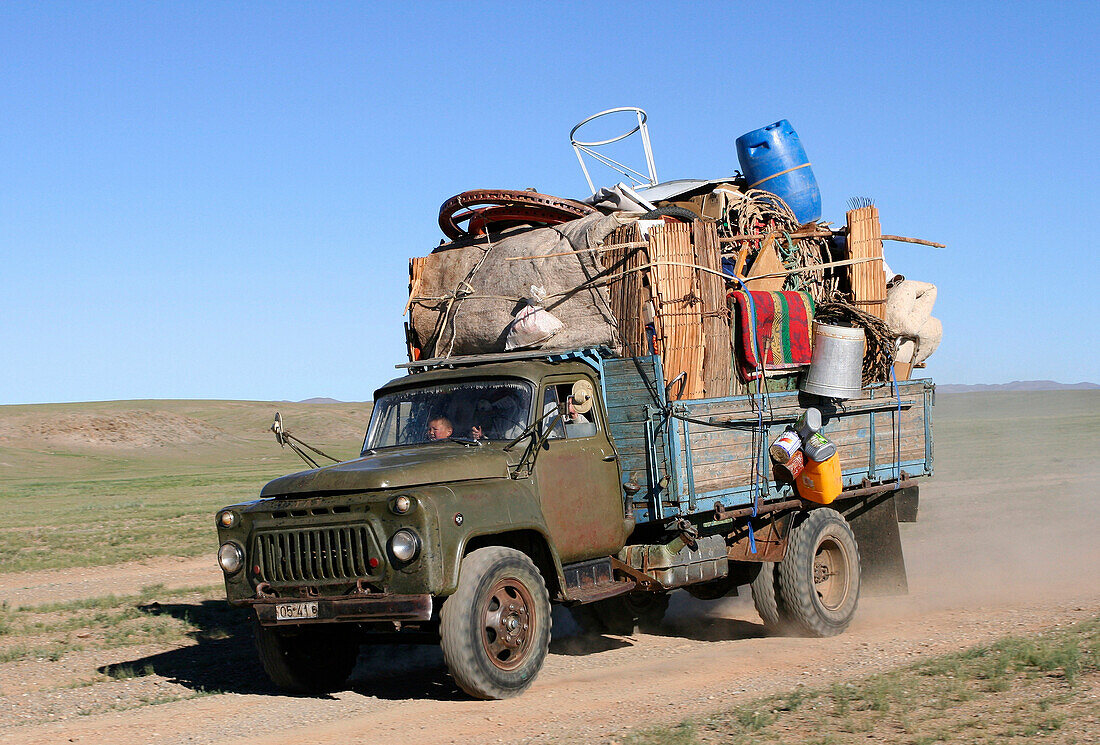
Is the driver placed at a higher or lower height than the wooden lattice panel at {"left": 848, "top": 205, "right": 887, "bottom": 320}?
lower

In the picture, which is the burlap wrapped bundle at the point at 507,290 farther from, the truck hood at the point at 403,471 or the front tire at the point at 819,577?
the front tire at the point at 819,577

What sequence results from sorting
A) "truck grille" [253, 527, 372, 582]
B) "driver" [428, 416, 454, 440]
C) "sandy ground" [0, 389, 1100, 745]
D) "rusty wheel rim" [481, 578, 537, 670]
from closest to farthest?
1. "sandy ground" [0, 389, 1100, 745]
2. "truck grille" [253, 527, 372, 582]
3. "rusty wheel rim" [481, 578, 537, 670]
4. "driver" [428, 416, 454, 440]

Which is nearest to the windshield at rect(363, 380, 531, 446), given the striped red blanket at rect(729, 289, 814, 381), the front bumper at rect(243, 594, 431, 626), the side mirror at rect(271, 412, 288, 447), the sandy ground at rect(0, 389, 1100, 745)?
the side mirror at rect(271, 412, 288, 447)

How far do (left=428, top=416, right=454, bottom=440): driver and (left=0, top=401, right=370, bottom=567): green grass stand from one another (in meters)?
11.6

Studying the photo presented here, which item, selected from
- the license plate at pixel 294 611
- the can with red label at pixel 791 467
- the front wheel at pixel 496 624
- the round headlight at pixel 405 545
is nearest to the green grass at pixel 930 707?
the front wheel at pixel 496 624

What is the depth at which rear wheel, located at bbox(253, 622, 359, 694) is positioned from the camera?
8562 millimetres

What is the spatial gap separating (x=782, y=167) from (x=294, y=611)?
781cm

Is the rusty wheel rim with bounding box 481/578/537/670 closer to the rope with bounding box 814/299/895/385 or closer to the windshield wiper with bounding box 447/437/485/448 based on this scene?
the windshield wiper with bounding box 447/437/485/448

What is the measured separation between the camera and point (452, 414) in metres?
9.07

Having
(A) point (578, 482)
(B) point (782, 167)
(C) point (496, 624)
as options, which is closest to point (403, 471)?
(C) point (496, 624)

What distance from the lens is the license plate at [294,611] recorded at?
306 inches

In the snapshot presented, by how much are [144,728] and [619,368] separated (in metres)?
4.48

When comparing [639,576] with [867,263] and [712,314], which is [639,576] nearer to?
[712,314]

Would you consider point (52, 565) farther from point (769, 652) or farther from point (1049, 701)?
point (1049, 701)
